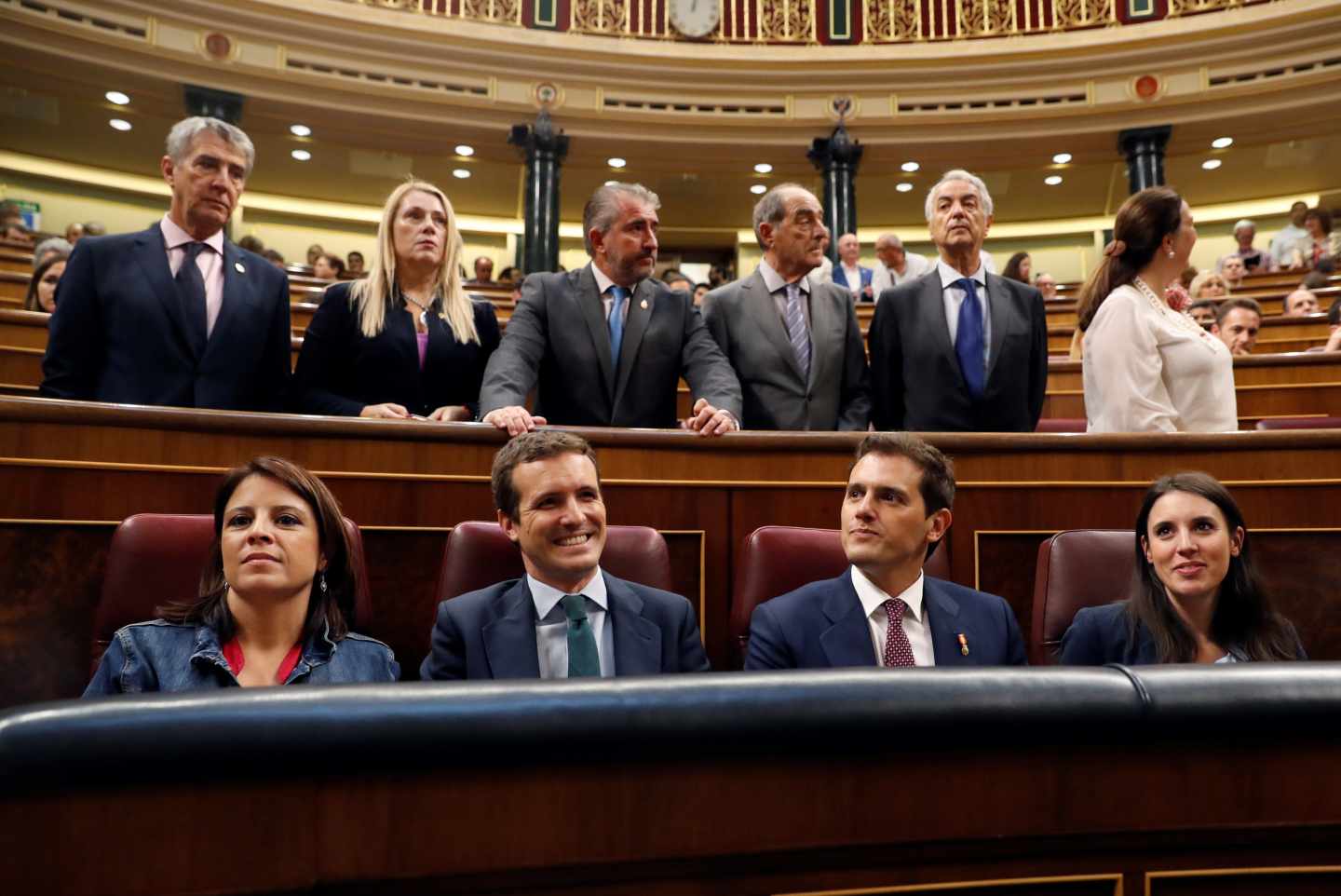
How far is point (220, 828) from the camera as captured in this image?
39 centimetres

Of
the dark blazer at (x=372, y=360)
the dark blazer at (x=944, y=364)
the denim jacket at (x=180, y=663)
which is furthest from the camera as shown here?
the dark blazer at (x=944, y=364)

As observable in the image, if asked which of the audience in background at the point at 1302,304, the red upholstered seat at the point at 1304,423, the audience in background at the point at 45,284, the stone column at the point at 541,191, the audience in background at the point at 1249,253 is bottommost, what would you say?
the red upholstered seat at the point at 1304,423

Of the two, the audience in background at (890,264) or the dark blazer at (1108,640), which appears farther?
the audience in background at (890,264)

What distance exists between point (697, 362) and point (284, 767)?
4.10 feet

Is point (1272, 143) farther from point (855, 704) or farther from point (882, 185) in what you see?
point (855, 704)

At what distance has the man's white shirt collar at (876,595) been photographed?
110 cm

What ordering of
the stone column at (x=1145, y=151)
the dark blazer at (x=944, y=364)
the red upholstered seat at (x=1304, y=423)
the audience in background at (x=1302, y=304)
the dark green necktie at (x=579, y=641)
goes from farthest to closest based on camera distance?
the stone column at (x=1145, y=151)
the audience in background at (x=1302, y=304)
the red upholstered seat at (x=1304, y=423)
the dark blazer at (x=944, y=364)
the dark green necktie at (x=579, y=641)

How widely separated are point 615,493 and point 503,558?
0.25 metres

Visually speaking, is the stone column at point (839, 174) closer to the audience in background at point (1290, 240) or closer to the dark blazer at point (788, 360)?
the audience in background at point (1290, 240)

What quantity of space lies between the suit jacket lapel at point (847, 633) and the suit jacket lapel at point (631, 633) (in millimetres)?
181

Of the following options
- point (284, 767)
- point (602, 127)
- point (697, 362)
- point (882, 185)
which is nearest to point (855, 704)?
point (284, 767)

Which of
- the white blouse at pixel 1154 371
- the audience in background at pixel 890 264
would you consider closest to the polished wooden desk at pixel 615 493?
the white blouse at pixel 1154 371

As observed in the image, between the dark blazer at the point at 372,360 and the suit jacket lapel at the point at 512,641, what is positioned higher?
the dark blazer at the point at 372,360

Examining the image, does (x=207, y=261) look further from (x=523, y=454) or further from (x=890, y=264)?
(x=890, y=264)
